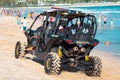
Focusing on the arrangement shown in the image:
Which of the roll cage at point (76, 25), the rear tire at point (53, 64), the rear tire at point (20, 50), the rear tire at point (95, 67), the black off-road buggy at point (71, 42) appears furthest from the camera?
the rear tire at point (20, 50)

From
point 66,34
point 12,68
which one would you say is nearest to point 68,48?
point 66,34

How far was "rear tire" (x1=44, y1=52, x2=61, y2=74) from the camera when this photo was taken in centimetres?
1188

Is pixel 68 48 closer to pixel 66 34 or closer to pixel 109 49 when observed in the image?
pixel 66 34

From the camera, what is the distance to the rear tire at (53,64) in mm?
11875

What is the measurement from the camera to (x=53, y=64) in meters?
11.9

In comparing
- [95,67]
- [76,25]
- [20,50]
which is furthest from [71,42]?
[20,50]

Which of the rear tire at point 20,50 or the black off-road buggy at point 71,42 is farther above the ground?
the black off-road buggy at point 71,42

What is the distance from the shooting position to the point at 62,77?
39.4 feet

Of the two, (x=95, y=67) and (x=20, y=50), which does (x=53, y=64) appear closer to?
(x=95, y=67)

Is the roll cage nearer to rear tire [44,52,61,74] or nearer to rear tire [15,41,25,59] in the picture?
rear tire [44,52,61,74]

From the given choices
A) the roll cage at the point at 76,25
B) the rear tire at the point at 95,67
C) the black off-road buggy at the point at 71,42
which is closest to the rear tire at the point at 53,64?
the black off-road buggy at the point at 71,42

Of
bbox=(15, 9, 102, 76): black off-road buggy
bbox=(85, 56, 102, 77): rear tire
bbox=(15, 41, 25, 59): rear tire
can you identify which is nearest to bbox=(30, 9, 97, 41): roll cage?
bbox=(15, 9, 102, 76): black off-road buggy

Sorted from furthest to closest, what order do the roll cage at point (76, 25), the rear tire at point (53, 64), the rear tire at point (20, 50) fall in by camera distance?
the rear tire at point (20, 50), the roll cage at point (76, 25), the rear tire at point (53, 64)

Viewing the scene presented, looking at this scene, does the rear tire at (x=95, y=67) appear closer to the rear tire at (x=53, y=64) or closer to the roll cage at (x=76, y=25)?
the roll cage at (x=76, y=25)
